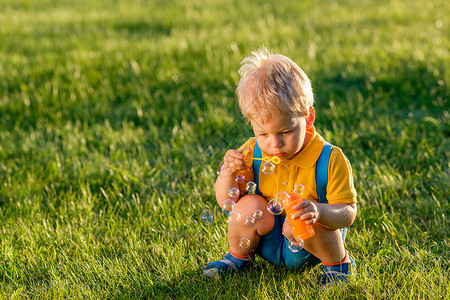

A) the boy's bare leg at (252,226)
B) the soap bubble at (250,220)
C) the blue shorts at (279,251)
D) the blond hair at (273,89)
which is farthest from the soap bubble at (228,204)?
the blond hair at (273,89)

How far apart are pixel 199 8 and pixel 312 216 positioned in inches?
265

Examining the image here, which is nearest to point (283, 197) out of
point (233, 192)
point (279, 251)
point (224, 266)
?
point (233, 192)

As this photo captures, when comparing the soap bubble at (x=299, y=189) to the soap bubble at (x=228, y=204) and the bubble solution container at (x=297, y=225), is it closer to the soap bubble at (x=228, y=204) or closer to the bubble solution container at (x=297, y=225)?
the bubble solution container at (x=297, y=225)

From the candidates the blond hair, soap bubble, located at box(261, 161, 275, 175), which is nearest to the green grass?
soap bubble, located at box(261, 161, 275, 175)

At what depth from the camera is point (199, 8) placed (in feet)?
28.1

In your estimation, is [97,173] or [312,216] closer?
[312,216]

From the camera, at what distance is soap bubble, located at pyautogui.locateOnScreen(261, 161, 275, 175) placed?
2523 mm

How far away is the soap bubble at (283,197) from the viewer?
2404mm

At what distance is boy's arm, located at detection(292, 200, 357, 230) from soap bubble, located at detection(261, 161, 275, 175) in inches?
9.6

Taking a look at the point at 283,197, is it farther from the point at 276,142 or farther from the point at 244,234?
the point at 244,234

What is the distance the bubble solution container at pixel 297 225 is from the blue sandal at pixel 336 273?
366mm

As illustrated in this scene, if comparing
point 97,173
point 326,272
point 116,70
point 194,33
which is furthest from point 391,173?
point 194,33

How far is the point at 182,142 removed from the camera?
439 centimetres

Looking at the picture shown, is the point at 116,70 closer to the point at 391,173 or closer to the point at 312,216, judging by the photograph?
the point at 391,173
